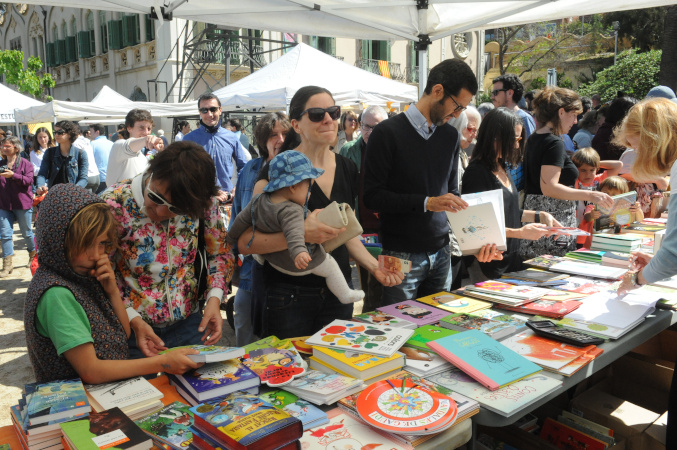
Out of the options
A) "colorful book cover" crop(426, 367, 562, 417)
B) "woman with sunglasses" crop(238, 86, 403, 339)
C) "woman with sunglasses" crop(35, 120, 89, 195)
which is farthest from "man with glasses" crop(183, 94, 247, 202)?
"colorful book cover" crop(426, 367, 562, 417)

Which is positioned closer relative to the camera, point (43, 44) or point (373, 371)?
point (373, 371)

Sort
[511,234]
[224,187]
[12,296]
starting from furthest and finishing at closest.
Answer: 1. [12,296]
2. [224,187]
3. [511,234]

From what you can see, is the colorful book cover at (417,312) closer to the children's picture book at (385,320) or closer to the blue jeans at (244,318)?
the children's picture book at (385,320)

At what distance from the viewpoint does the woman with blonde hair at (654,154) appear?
1894 millimetres

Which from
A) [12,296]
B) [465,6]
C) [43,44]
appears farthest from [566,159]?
[43,44]

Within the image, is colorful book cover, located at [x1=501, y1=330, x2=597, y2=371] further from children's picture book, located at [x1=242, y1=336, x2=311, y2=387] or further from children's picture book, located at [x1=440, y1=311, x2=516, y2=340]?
children's picture book, located at [x1=242, y1=336, x2=311, y2=387]

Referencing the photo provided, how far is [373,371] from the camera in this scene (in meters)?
1.63

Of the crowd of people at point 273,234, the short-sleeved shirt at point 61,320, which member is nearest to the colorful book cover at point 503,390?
the crowd of people at point 273,234

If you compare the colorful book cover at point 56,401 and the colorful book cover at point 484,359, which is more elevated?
the colorful book cover at point 56,401

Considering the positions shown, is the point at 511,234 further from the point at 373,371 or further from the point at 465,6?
the point at 465,6

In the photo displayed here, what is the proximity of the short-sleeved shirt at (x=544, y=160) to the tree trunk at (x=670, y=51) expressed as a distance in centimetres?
724

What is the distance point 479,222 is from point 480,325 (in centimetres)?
61

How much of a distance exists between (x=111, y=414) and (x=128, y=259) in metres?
0.66

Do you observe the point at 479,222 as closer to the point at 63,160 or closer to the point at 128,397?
the point at 128,397
